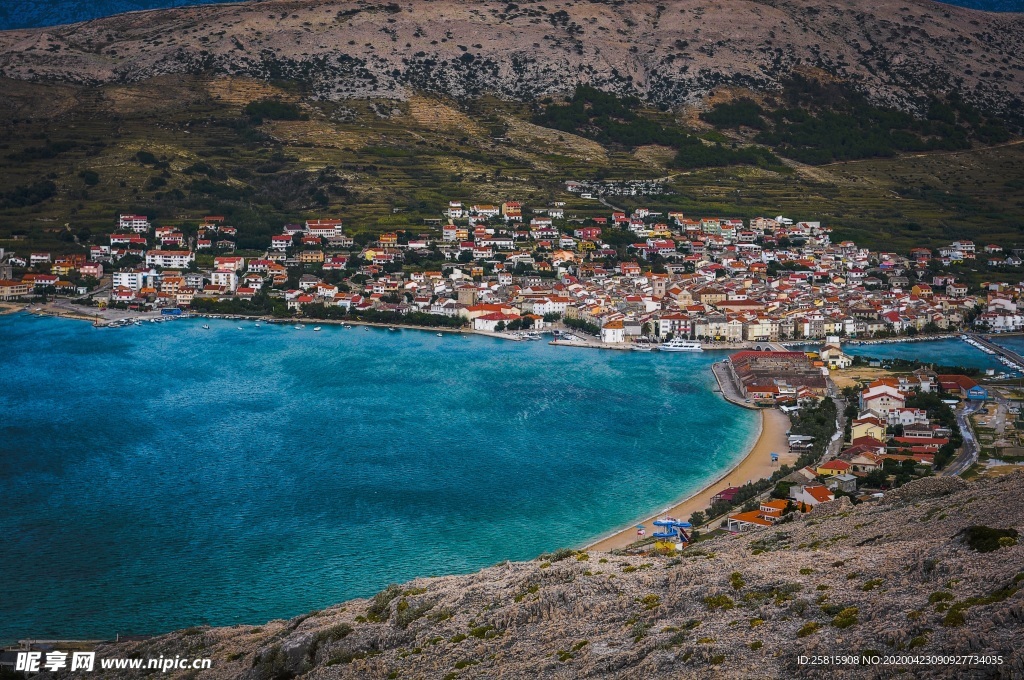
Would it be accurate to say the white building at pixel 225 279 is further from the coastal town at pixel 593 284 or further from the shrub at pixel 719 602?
the shrub at pixel 719 602

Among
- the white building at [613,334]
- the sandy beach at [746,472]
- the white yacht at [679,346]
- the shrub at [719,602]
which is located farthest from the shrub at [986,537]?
the white building at [613,334]

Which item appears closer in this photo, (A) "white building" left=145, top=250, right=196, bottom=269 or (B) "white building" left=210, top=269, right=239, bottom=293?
(B) "white building" left=210, top=269, right=239, bottom=293

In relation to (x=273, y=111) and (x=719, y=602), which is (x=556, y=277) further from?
(x=719, y=602)

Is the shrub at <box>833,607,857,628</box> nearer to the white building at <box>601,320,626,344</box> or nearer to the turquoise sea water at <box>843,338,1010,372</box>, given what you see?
the turquoise sea water at <box>843,338,1010,372</box>

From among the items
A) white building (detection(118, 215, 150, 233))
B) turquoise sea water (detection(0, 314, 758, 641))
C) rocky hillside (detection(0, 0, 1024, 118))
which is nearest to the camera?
turquoise sea water (detection(0, 314, 758, 641))

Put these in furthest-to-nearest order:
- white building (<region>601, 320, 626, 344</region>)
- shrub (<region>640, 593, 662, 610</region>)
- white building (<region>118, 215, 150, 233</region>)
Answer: white building (<region>118, 215, 150, 233</region>) → white building (<region>601, 320, 626, 344</region>) → shrub (<region>640, 593, 662, 610</region>)

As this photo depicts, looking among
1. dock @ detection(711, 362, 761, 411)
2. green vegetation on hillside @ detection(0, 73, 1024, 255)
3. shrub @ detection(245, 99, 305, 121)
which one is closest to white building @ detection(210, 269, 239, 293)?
green vegetation on hillside @ detection(0, 73, 1024, 255)

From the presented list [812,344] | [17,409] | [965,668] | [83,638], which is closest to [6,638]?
[83,638]
